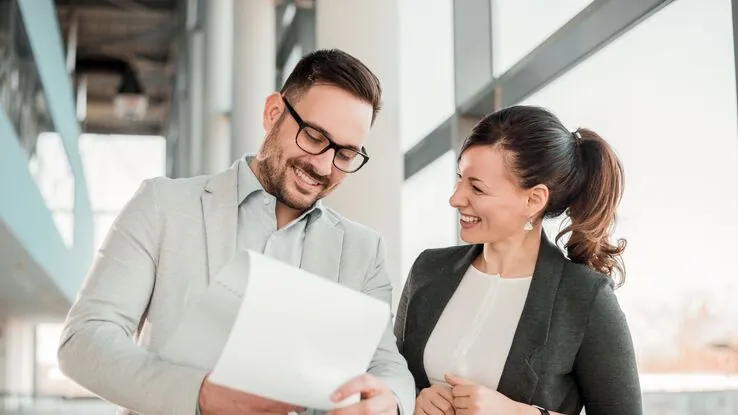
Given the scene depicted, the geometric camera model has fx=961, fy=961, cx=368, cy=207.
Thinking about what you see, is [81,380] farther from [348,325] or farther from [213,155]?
[213,155]

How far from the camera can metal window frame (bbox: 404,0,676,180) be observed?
7.97 feet

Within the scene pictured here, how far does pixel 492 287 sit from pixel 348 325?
34.3 inches

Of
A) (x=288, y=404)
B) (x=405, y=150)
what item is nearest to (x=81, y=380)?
(x=288, y=404)

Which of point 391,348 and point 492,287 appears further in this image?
point 492,287

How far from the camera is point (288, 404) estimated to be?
1.56 m

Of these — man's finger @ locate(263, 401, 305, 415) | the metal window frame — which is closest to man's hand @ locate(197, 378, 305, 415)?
man's finger @ locate(263, 401, 305, 415)

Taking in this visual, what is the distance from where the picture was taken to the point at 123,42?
1688cm

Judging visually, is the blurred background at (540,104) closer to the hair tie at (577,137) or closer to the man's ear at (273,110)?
the hair tie at (577,137)

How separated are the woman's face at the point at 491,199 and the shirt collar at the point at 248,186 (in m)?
0.36

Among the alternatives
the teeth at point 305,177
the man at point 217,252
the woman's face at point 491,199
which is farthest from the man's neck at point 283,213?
the woman's face at point 491,199

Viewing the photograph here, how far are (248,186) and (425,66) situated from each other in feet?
7.86

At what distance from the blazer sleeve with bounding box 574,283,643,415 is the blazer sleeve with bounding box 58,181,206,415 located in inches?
34.6

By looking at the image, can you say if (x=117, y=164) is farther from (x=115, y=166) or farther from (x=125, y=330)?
(x=125, y=330)

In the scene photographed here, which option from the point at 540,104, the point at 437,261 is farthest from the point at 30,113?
the point at 437,261
